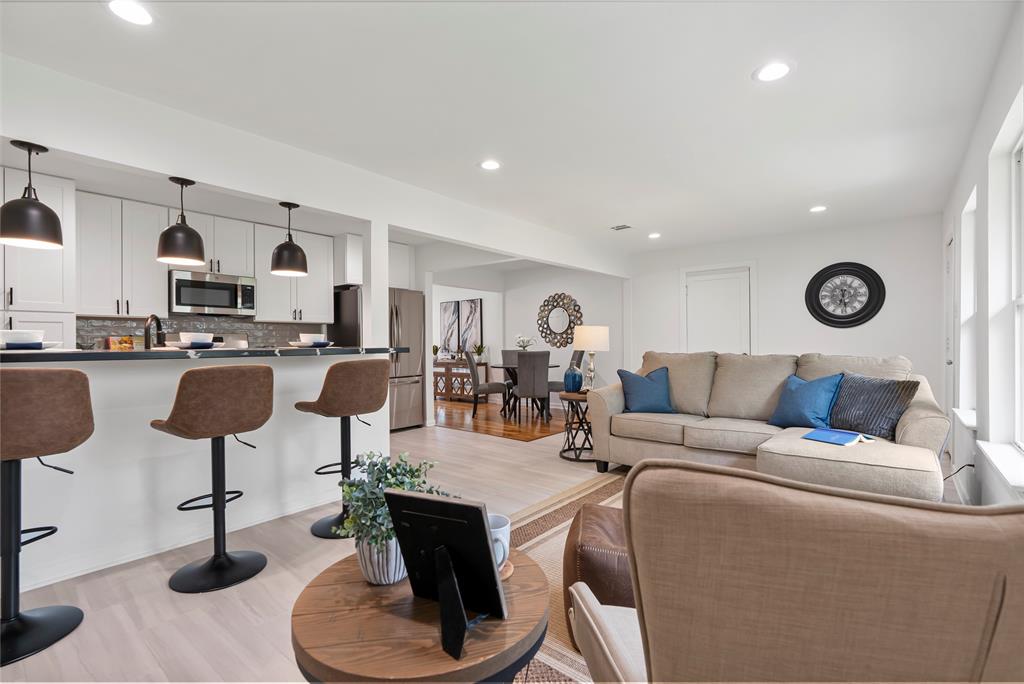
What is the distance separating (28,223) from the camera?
6.89 ft

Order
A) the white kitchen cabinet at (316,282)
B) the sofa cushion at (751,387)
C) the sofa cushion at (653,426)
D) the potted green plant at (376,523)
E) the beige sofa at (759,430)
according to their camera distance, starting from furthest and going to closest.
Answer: the white kitchen cabinet at (316,282) < the sofa cushion at (751,387) < the sofa cushion at (653,426) < the beige sofa at (759,430) < the potted green plant at (376,523)

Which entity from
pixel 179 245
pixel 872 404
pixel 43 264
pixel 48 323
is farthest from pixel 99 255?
pixel 872 404

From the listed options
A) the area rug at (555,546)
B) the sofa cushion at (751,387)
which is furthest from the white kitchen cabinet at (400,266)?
the sofa cushion at (751,387)

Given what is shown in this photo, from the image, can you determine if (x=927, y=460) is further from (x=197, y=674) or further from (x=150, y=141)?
(x=150, y=141)

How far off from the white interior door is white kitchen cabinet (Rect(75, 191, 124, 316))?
20.5 ft

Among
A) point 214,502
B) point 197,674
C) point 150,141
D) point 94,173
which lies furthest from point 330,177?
point 197,674

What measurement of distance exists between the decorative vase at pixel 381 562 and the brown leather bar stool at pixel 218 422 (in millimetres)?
1461

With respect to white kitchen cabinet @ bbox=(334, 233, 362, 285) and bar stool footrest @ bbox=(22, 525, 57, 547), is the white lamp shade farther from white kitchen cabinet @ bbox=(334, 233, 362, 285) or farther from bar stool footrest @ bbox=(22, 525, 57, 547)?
bar stool footrest @ bbox=(22, 525, 57, 547)

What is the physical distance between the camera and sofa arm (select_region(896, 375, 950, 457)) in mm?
2799

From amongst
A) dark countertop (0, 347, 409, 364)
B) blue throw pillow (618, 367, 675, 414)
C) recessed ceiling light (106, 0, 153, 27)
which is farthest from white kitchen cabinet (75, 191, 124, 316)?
blue throw pillow (618, 367, 675, 414)

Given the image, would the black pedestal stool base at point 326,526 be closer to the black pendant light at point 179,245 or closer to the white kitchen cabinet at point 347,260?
the black pendant light at point 179,245

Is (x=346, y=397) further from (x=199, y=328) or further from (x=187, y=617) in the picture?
(x=199, y=328)

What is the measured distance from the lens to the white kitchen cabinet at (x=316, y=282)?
5266mm

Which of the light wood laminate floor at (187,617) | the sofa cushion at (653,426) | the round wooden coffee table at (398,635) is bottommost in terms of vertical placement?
the light wood laminate floor at (187,617)
